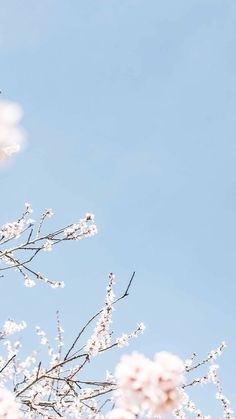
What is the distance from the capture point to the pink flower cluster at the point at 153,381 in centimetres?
268

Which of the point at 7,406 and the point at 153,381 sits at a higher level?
the point at 7,406

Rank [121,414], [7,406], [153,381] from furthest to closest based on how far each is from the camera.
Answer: [7,406] < [121,414] < [153,381]

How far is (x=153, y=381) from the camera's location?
8.79 ft

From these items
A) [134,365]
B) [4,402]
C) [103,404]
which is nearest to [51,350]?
[103,404]

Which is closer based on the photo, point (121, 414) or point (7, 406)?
point (121, 414)

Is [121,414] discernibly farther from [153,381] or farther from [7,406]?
[7,406]

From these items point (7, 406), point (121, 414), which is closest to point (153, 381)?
point (121, 414)

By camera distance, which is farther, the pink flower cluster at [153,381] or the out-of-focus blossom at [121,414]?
the out-of-focus blossom at [121,414]

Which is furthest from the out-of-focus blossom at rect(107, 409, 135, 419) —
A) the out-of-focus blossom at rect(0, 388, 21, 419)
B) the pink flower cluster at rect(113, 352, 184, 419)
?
the out-of-focus blossom at rect(0, 388, 21, 419)

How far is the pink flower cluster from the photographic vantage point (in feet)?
8.78

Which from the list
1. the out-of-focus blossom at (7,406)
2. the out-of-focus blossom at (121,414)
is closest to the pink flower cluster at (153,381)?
the out-of-focus blossom at (121,414)

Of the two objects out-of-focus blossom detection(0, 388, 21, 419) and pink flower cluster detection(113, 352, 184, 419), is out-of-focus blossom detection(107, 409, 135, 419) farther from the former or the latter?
out-of-focus blossom detection(0, 388, 21, 419)

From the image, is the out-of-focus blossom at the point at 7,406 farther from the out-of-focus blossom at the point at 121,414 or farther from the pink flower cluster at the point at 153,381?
the pink flower cluster at the point at 153,381

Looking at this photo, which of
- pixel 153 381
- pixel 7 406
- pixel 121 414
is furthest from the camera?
pixel 7 406
